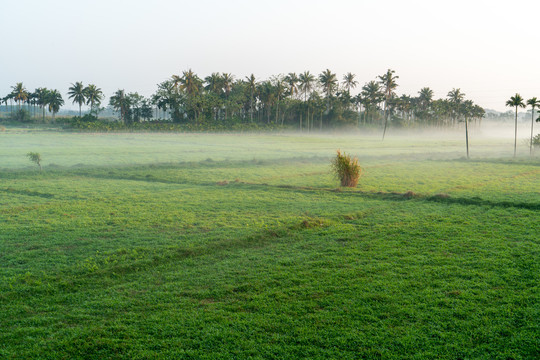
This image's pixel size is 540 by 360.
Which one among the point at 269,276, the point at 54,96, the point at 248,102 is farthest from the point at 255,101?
the point at 269,276

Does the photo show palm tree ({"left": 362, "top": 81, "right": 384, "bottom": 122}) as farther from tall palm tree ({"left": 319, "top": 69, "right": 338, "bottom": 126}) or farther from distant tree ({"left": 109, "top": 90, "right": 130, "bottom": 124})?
distant tree ({"left": 109, "top": 90, "right": 130, "bottom": 124})

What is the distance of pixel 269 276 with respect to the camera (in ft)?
27.6

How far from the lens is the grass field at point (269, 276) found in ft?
19.2

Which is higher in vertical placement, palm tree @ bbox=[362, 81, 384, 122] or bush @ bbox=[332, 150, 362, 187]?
palm tree @ bbox=[362, 81, 384, 122]

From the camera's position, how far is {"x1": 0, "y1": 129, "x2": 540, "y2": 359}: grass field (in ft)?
19.2

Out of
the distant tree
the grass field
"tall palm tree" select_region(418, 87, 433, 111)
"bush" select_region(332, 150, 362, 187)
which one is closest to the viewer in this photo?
the grass field

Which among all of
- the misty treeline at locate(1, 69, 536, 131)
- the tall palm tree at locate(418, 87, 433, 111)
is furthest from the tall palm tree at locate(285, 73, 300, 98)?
the tall palm tree at locate(418, 87, 433, 111)

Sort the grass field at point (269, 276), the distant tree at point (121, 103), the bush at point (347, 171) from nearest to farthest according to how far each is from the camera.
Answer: the grass field at point (269, 276) → the bush at point (347, 171) → the distant tree at point (121, 103)

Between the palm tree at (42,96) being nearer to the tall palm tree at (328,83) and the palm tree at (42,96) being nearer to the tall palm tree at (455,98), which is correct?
the tall palm tree at (328,83)

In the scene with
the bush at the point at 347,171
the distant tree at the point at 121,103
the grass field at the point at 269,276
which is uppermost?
the distant tree at the point at 121,103

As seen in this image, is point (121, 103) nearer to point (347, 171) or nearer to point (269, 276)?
point (347, 171)

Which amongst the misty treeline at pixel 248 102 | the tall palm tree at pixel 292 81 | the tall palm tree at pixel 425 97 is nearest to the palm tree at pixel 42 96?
the misty treeline at pixel 248 102

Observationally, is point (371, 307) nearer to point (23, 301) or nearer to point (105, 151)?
point (23, 301)

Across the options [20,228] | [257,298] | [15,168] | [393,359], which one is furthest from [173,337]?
[15,168]
